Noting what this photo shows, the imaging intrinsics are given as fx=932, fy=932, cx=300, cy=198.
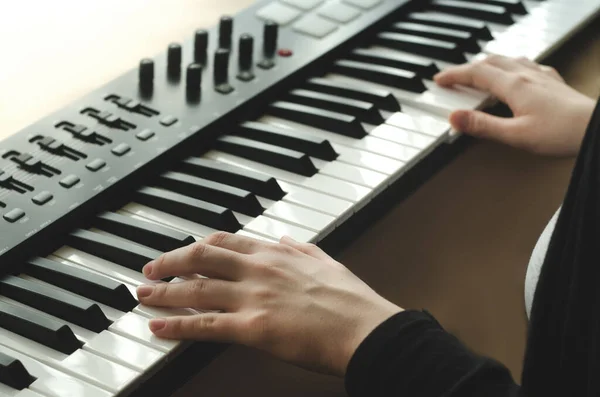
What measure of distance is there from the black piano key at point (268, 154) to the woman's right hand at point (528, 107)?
0.97ft

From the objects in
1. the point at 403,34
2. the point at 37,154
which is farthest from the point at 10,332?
the point at 403,34

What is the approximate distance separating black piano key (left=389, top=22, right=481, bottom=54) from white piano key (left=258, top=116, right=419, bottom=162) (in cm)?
33

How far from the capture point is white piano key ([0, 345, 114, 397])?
0.81 m

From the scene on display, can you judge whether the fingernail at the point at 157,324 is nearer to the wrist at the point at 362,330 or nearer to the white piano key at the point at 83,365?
the white piano key at the point at 83,365

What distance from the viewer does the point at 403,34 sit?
1509mm

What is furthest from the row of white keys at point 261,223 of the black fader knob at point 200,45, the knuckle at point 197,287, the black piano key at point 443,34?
the black piano key at point 443,34

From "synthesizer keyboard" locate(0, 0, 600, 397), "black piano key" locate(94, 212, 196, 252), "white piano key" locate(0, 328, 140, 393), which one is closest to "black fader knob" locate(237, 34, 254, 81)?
"synthesizer keyboard" locate(0, 0, 600, 397)

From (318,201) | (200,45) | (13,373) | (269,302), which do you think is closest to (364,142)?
(318,201)

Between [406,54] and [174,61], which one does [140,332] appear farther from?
[406,54]

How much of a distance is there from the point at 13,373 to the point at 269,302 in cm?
25

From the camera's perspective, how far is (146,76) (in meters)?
1.22

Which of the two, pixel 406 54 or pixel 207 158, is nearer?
pixel 207 158

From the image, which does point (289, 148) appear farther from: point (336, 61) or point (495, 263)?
point (495, 263)

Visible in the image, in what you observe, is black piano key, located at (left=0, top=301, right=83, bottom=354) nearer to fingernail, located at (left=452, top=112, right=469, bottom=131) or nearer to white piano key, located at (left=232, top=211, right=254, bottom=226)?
white piano key, located at (left=232, top=211, right=254, bottom=226)
